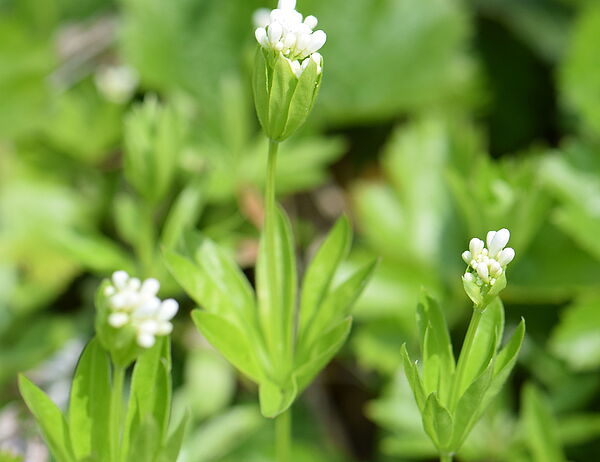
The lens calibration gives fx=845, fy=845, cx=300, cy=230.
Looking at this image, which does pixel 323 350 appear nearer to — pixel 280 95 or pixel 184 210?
pixel 280 95

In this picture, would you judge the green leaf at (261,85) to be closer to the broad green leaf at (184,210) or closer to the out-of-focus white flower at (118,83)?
the broad green leaf at (184,210)

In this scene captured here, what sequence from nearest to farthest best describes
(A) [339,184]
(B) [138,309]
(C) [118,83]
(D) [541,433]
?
(B) [138,309]
(D) [541,433]
(C) [118,83]
(A) [339,184]

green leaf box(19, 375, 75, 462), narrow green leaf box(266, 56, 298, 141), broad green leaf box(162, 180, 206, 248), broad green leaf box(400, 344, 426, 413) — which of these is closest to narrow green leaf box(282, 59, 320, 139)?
narrow green leaf box(266, 56, 298, 141)

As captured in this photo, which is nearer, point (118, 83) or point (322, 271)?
point (322, 271)

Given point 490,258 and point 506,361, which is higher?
A: point 490,258

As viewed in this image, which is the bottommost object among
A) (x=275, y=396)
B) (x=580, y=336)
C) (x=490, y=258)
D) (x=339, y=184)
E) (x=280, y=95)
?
(x=339, y=184)

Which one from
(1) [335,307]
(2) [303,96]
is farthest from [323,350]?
(2) [303,96]
